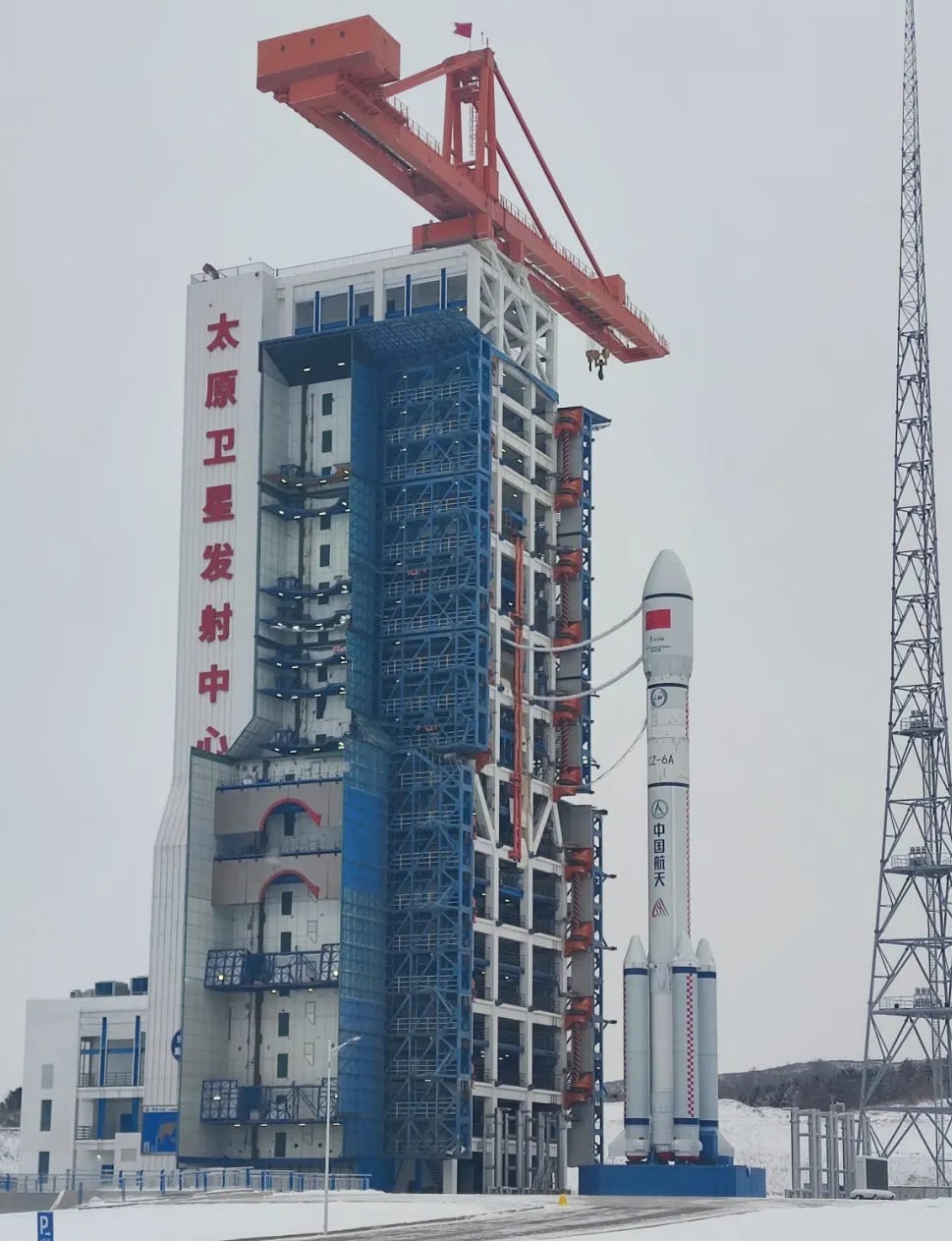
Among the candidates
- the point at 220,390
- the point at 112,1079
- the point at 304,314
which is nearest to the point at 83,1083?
the point at 112,1079

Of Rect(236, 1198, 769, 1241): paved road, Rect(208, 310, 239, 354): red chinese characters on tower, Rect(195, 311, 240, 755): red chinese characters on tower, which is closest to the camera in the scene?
Rect(236, 1198, 769, 1241): paved road

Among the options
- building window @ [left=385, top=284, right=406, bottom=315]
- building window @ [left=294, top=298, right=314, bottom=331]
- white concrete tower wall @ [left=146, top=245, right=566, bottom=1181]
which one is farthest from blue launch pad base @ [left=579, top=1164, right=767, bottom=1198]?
building window @ [left=294, top=298, right=314, bottom=331]

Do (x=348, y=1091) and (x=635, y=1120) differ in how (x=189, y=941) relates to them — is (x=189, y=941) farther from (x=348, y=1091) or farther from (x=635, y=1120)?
(x=635, y=1120)

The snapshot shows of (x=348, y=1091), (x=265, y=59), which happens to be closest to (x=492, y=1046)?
(x=348, y=1091)

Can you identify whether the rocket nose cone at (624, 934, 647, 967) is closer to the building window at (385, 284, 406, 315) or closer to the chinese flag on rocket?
the chinese flag on rocket

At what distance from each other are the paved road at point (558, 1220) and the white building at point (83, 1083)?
3749cm

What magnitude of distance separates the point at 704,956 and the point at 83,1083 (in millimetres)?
43963

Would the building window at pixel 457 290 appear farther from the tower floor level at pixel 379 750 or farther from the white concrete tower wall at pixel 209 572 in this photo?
the white concrete tower wall at pixel 209 572

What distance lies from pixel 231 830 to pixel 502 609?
2040 cm

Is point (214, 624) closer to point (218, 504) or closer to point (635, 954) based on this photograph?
point (218, 504)

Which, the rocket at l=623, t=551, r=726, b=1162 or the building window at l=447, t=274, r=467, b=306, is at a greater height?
the building window at l=447, t=274, r=467, b=306

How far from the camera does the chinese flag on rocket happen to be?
380 ft

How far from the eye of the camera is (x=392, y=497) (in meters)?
129

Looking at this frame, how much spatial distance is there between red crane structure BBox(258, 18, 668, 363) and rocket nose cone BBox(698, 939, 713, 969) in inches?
1744
